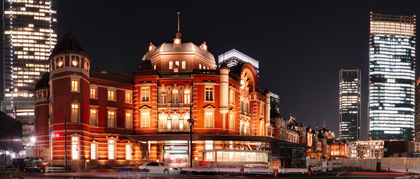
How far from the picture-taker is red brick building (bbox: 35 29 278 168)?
54.2 metres

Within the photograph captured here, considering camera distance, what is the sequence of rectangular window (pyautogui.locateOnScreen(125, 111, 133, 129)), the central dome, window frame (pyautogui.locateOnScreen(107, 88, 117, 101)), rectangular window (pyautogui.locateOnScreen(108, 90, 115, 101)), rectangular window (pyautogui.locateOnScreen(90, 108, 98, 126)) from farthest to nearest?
1. the central dome
2. rectangular window (pyautogui.locateOnScreen(125, 111, 133, 129))
3. rectangular window (pyautogui.locateOnScreen(108, 90, 115, 101))
4. window frame (pyautogui.locateOnScreen(107, 88, 117, 101))
5. rectangular window (pyautogui.locateOnScreen(90, 108, 98, 126))

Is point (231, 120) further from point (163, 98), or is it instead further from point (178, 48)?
point (178, 48)

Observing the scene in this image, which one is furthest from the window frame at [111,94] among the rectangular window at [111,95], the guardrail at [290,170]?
the guardrail at [290,170]

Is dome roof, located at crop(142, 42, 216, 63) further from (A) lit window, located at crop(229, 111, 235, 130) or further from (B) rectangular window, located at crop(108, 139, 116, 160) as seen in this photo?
(B) rectangular window, located at crop(108, 139, 116, 160)

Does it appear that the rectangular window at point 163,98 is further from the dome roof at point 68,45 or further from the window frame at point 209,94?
the dome roof at point 68,45

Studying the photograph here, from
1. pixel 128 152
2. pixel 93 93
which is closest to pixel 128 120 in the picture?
pixel 128 152

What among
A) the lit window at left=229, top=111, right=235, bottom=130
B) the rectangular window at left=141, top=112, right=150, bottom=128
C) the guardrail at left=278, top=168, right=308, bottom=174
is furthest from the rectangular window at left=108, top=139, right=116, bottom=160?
the guardrail at left=278, top=168, right=308, bottom=174

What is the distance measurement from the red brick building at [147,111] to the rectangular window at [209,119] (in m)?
0.15

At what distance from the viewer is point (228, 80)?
2509 inches

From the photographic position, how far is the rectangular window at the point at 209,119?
62875mm

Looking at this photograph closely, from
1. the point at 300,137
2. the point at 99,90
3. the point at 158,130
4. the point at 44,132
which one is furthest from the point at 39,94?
the point at 300,137

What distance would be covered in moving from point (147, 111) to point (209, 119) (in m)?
9.38

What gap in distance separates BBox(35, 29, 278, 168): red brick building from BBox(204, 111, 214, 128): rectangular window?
5.9 inches

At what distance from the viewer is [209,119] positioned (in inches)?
2485
